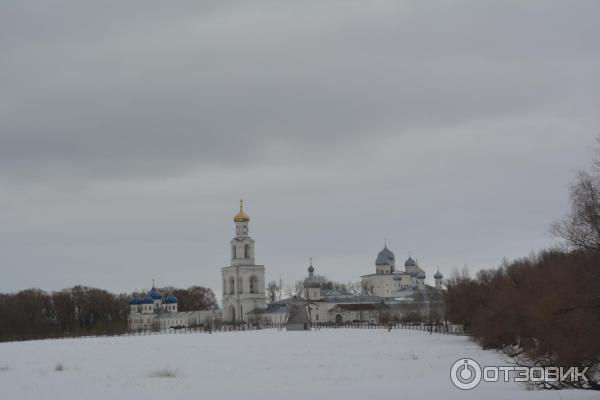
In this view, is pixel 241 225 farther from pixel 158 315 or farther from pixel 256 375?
pixel 256 375

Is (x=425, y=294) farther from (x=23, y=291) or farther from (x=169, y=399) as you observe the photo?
(x=169, y=399)

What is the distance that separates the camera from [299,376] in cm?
3775

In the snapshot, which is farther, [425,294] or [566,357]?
[425,294]

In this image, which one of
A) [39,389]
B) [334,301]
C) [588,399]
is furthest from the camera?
[334,301]

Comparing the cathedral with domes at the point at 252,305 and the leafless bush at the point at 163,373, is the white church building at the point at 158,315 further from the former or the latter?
the leafless bush at the point at 163,373

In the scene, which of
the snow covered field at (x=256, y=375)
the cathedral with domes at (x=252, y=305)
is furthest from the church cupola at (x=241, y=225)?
the snow covered field at (x=256, y=375)

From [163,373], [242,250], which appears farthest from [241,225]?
[163,373]

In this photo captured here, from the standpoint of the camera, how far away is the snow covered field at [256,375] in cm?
3111

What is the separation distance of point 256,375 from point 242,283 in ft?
418

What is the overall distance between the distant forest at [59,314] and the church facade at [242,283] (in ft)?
62.0

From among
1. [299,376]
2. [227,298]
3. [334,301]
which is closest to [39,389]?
[299,376]

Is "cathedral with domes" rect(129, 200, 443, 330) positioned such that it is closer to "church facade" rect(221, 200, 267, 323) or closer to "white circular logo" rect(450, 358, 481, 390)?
"church facade" rect(221, 200, 267, 323)

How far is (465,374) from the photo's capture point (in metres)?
36.8

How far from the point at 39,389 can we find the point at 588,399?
19.3m
